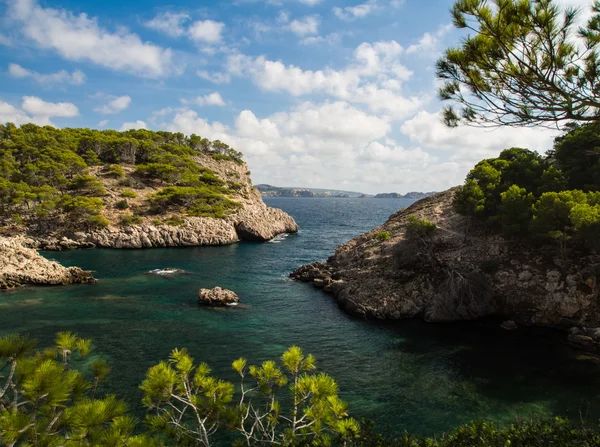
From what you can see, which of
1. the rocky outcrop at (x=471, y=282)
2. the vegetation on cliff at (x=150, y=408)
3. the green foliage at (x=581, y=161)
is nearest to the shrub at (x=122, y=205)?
the rocky outcrop at (x=471, y=282)

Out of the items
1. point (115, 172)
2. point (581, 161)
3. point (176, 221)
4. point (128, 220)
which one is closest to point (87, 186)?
point (115, 172)

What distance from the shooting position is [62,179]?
64.2 meters

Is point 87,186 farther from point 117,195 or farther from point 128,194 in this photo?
point 128,194

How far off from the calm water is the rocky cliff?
1735 centimetres

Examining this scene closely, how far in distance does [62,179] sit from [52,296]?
4089 centimetres

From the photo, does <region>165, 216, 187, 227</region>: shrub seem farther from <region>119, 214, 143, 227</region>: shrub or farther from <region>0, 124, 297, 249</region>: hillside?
<region>119, 214, 143, 227</region>: shrub

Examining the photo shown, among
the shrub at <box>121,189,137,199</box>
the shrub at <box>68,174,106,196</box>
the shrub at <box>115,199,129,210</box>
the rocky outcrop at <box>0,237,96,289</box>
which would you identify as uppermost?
the shrub at <box>68,174,106,196</box>

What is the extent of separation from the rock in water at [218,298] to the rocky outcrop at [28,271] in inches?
512

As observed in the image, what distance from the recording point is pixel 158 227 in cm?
5828

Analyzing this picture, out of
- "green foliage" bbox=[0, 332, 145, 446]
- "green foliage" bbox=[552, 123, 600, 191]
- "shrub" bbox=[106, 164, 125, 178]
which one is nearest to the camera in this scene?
"green foliage" bbox=[0, 332, 145, 446]

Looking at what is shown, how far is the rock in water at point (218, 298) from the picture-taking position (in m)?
31.1

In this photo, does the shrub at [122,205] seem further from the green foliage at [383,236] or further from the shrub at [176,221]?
the green foliage at [383,236]

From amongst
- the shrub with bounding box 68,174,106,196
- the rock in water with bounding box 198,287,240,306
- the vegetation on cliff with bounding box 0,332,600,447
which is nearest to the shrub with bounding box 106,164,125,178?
the shrub with bounding box 68,174,106,196

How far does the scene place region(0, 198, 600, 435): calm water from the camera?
17594 millimetres
